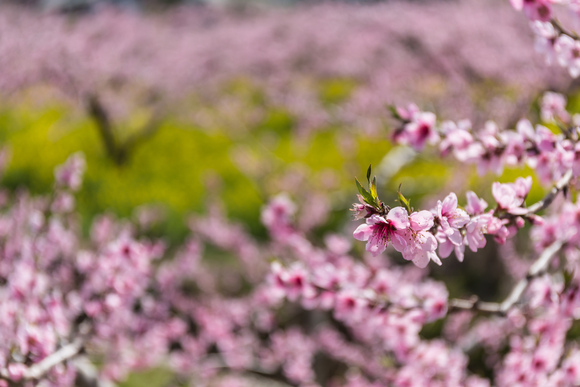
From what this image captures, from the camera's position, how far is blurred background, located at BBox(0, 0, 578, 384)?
595cm

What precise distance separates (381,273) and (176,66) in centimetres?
776

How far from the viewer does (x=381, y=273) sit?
2.17 meters

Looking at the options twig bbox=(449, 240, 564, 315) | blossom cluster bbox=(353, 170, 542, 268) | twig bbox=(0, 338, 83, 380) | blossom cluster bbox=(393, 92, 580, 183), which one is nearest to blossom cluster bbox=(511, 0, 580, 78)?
blossom cluster bbox=(393, 92, 580, 183)

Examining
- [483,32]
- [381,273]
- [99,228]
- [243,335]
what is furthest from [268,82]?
[381,273]

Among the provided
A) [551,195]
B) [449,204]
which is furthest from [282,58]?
[449,204]

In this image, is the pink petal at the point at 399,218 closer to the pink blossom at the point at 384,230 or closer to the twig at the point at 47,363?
the pink blossom at the point at 384,230

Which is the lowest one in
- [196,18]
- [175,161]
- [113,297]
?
[175,161]

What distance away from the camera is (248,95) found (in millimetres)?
12023

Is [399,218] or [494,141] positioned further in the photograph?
[494,141]

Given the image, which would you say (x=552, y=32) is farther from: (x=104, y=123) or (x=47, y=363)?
(x=104, y=123)

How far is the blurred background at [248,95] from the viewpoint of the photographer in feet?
19.5

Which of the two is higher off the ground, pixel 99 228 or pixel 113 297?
pixel 113 297

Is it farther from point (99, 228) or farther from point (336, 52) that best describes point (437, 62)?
point (99, 228)

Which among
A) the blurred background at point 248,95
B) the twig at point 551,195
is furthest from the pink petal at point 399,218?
the blurred background at point 248,95
